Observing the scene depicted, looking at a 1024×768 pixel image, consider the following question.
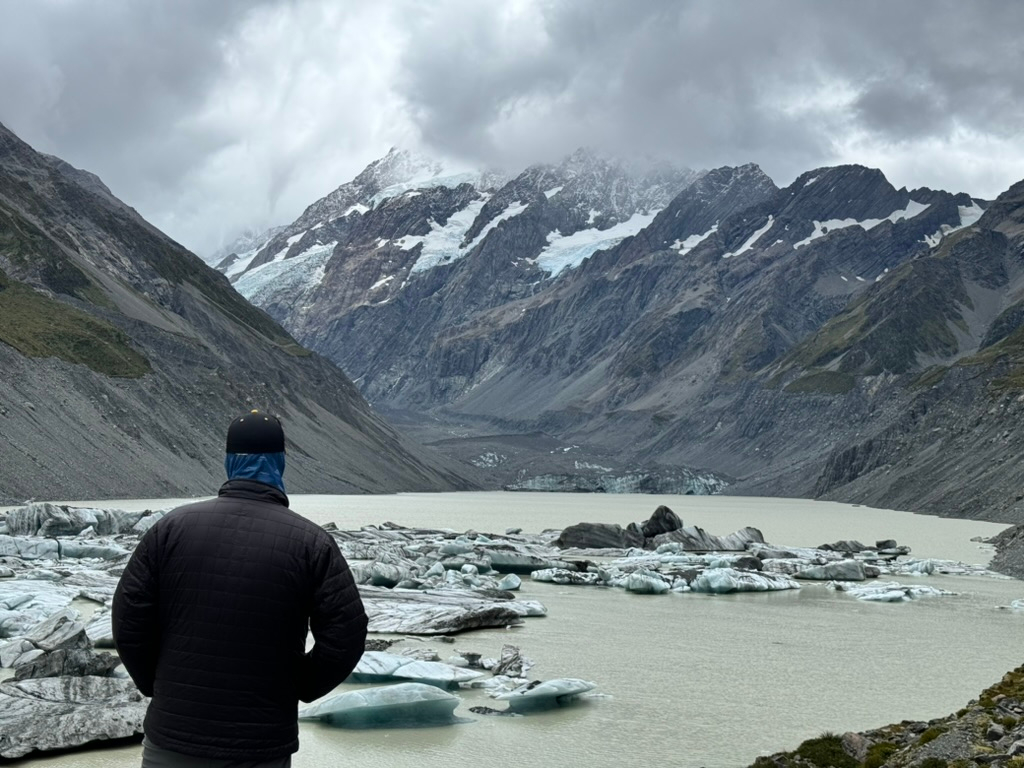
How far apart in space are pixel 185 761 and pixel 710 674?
16.9 meters

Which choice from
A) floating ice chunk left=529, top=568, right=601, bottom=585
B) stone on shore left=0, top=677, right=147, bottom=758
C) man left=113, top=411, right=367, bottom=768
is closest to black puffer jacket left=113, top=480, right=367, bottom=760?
man left=113, top=411, right=367, bottom=768

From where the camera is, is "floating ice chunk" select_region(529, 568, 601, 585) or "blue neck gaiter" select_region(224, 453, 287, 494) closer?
"blue neck gaiter" select_region(224, 453, 287, 494)

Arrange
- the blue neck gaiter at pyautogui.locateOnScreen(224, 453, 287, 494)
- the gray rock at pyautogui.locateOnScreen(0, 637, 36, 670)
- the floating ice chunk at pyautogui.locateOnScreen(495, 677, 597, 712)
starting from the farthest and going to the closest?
the gray rock at pyautogui.locateOnScreen(0, 637, 36, 670)
the floating ice chunk at pyautogui.locateOnScreen(495, 677, 597, 712)
the blue neck gaiter at pyautogui.locateOnScreen(224, 453, 287, 494)

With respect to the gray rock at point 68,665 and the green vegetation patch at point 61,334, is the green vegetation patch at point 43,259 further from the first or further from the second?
the gray rock at point 68,665

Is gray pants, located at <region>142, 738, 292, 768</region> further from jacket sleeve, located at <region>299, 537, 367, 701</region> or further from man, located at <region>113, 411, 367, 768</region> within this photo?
jacket sleeve, located at <region>299, 537, 367, 701</region>

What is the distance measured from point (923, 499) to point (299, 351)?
9657cm

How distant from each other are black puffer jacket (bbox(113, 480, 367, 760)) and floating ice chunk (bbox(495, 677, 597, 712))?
37.7 feet

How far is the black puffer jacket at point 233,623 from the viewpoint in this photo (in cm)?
655

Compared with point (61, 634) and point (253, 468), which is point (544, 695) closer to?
Result: point (61, 634)

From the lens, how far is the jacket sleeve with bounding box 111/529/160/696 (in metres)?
6.66

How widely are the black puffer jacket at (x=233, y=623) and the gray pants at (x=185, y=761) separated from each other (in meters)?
0.04

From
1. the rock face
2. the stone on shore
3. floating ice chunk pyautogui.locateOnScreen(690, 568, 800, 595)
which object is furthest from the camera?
floating ice chunk pyautogui.locateOnScreen(690, 568, 800, 595)

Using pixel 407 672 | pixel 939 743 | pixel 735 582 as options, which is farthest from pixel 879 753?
pixel 735 582

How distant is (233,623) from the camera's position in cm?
657
